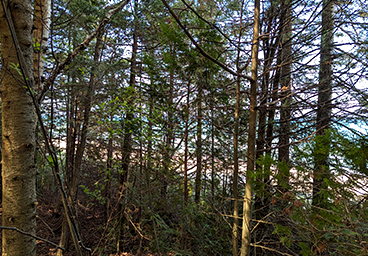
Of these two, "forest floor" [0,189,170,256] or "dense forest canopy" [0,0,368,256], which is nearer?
"dense forest canopy" [0,0,368,256]

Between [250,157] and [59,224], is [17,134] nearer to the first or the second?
[250,157]

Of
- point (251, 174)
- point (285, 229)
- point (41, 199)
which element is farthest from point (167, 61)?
point (41, 199)

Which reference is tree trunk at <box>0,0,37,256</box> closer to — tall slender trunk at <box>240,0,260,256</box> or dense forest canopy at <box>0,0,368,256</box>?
dense forest canopy at <box>0,0,368,256</box>

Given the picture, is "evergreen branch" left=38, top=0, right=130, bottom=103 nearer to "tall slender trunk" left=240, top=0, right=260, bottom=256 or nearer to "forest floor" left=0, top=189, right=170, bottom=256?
"tall slender trunk" left=240, top=0, right=260, bottom=256

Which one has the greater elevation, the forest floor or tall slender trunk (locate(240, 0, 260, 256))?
tall slender trunk (locate(240, 0, 260, 256))


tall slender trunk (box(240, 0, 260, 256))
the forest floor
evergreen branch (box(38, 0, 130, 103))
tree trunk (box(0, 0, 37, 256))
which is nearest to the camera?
evergreen branch (box(38, 0, 130, 103))

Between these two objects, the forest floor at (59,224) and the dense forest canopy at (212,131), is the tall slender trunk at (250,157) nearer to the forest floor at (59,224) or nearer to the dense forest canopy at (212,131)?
the dense forest canopy at (212,131)

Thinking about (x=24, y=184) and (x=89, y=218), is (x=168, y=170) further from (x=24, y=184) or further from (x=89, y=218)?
(x=89, y=218)

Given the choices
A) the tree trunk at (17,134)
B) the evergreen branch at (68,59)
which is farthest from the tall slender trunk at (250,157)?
the tree trunk at (17,134)

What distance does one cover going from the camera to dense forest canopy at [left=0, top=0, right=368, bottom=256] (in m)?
1.77

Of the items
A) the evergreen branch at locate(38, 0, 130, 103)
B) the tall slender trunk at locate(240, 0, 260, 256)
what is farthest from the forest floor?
the evergreen branch at locate(38, 0, 130, 103)

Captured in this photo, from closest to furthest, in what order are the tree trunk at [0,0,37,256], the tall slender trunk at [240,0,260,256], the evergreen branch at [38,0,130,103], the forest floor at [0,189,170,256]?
the evergreen branch at [38,0,130,103] < the tree trunk at [0,0,37,256] < the tall slender trunk at [240,0,260,256] < the forest floor at [0,189,170,256]

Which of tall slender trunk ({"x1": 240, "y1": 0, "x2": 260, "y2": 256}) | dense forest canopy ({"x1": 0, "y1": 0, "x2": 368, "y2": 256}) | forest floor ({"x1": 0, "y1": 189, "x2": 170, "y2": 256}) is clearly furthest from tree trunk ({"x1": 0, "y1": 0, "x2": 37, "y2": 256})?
forest floor ({"x1": 0, "y1": 189, "x2": 170, "y2": 256})

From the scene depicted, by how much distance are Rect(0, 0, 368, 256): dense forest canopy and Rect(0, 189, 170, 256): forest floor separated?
3.7 inches
